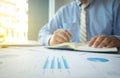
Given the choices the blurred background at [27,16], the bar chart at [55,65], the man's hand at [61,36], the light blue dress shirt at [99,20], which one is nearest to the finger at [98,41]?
the man's hand at [61,36]

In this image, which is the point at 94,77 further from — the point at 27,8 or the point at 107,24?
the point at 27,8

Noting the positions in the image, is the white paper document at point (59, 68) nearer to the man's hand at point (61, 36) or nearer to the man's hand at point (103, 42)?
the man's hand at point (103, 42)

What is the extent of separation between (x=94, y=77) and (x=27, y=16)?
5.91ft

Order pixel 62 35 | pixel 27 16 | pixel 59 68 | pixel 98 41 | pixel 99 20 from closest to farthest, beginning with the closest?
pixel 59 68
pixel 98 41
pixel 62 35
pixel 99 20
pixel 27 16

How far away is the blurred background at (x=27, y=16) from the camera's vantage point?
75.1 inches

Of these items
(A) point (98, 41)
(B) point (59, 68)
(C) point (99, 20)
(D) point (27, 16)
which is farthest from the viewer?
(D) point (27, 16)

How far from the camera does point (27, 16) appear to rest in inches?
79.4

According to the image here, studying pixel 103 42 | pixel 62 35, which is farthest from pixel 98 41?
pixel 62 35

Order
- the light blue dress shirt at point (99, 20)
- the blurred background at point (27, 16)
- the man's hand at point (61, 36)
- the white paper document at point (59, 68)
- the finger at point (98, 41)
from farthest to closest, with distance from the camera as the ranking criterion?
the blurred background at point (27, 16), the light blue dress shirt at point (99, 20), the man's hand at point (61, 36), the finger at point (98, 41), the white paper document at point (59, 68)

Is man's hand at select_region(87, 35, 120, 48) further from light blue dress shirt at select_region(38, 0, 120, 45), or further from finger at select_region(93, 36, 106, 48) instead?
light blue dress shirt at select_region(38, 0, 120, 45)

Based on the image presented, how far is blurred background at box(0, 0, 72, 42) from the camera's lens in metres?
1.91

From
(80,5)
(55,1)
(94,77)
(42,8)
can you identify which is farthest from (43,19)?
(94,77)

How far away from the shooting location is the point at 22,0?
6.60 feet

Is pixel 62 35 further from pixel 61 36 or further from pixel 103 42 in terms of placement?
pixel 103 42
